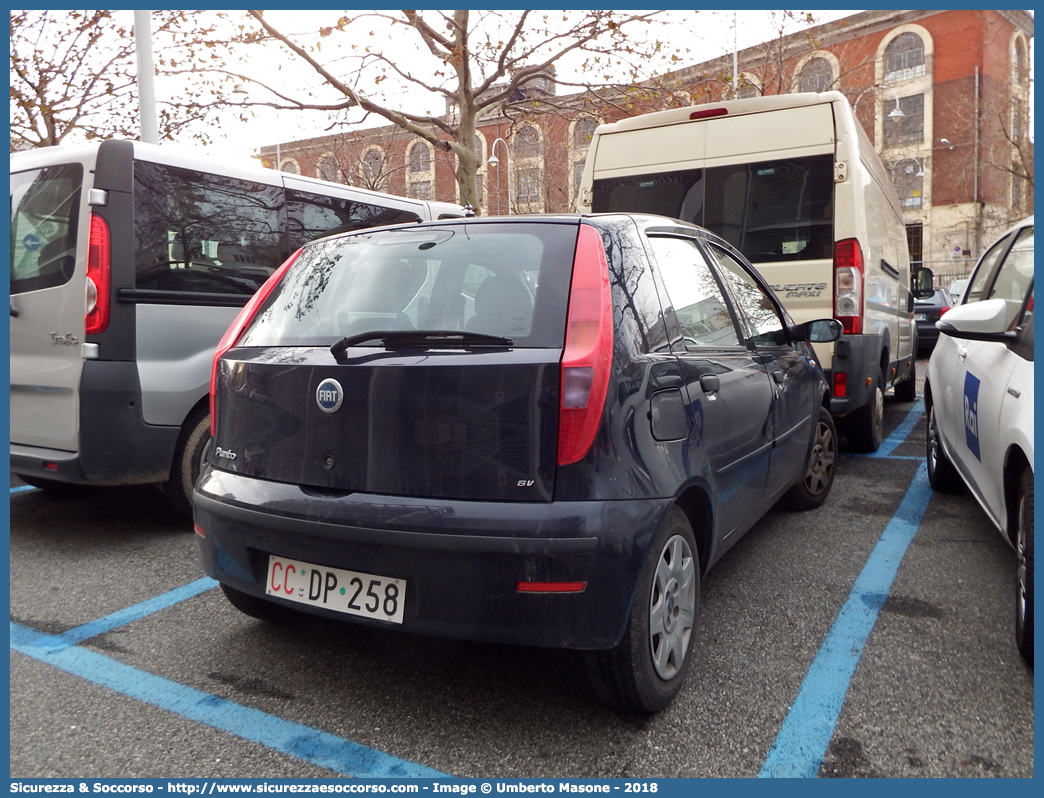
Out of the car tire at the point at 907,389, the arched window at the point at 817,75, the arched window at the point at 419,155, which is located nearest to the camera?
the car tire at the point at 907,389

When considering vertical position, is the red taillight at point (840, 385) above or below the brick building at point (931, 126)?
below

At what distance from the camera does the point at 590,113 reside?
14.6m

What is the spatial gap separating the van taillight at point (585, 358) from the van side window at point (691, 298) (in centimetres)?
42

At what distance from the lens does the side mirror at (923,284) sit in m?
9.57

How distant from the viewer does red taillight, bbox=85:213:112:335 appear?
420cm

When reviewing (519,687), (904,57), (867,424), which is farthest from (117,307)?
(904,57)

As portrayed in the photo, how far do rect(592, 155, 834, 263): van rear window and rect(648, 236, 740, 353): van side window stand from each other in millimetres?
2830

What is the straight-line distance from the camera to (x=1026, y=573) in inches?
111

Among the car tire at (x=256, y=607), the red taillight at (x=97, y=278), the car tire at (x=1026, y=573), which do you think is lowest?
the car tire at (x=256, y=607)

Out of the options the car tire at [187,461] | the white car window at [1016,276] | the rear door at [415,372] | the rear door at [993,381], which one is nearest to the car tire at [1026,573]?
the rear door at [993,381]

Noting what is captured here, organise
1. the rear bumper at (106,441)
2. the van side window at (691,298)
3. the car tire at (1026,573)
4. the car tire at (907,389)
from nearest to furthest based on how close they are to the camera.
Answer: the car tire at (1026,573) < the van side window at (691,298) < the rear bumper at (106,441) < the car tire at (907,389)

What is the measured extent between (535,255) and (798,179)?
13.2 feet

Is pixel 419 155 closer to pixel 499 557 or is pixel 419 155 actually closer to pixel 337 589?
pixel 337 589

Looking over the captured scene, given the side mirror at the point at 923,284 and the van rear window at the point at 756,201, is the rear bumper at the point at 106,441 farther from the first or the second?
the side mirror at the point at 923,284
